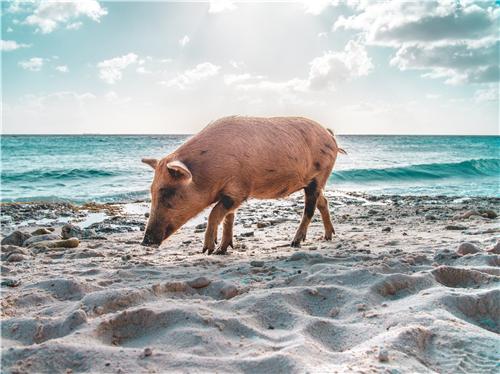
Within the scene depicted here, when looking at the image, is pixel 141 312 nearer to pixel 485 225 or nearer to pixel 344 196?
pixel 485 225

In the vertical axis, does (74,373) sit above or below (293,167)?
below

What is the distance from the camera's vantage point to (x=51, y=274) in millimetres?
4652

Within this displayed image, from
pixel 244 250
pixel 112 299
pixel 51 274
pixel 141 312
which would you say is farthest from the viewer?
pixel 244 250

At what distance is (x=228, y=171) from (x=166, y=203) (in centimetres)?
85

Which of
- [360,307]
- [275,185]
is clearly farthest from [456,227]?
[360,307]

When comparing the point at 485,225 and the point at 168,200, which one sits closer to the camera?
the point at 168,200

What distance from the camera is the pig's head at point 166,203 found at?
18.7 feet

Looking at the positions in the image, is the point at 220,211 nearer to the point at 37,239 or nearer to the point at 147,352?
the point at 37,239

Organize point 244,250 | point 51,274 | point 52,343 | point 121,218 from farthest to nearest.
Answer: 1. point 121,218
2. point 244,250
3. point 51,274
4. point 52,343

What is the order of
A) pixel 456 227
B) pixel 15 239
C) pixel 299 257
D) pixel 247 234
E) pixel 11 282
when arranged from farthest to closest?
1. pixel 247 234
2. pixel 456 227
3. pixel 15 239
4. pixel 299 257
5. pixel 11 282

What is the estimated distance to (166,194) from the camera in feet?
18.8

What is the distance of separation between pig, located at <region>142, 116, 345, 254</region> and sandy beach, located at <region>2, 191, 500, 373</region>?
1.60 ft

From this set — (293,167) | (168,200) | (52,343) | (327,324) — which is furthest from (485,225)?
(52,343)

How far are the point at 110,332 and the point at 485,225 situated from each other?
6.83m
